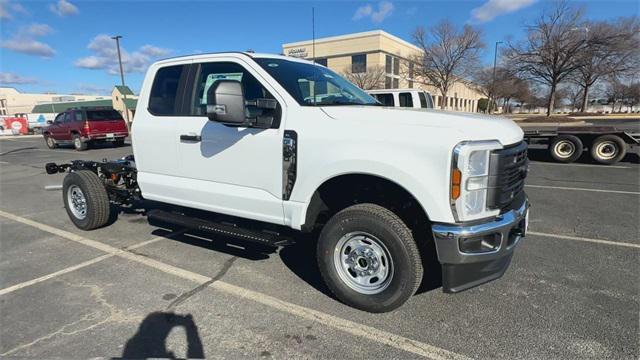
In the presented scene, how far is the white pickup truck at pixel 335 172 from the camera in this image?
282 centimetres

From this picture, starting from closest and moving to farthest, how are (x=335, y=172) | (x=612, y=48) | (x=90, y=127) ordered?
(x=335, y=172) → (x=90, y=127) → (x=612, y=48)

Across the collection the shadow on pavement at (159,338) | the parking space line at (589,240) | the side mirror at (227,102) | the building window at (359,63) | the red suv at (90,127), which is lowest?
the parking space line at (589,240)

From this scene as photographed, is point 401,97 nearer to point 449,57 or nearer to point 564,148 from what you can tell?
point 564,148

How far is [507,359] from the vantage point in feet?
8.69

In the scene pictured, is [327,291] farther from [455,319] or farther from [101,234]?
[101,234]

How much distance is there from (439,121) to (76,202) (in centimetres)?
526

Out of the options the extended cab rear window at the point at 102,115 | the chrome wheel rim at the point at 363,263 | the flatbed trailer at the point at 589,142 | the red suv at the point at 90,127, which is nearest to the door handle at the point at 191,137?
the chrome wheel rim at the point at 363,263

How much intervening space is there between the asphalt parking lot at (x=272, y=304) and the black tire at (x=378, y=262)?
0.15m

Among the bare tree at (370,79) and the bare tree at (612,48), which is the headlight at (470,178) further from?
the bare tree at (370,79)

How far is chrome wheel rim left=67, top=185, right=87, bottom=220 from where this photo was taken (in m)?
5.54

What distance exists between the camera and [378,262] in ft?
10.5

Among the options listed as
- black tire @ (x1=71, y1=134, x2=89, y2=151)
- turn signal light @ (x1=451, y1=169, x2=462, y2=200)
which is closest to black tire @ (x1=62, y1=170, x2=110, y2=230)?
turn signal light @ (x1=451, y1=169, x2=462, y2=200)

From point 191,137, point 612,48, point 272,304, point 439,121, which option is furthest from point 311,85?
point 612,48

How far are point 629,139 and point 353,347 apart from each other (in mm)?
11435
